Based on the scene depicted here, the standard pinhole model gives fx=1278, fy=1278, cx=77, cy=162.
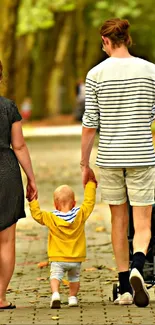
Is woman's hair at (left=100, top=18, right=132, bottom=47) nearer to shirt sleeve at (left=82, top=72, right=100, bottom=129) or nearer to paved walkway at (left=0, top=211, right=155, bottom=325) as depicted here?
shirt sleeve at (left=82, top=72, right=100, bottom=129)

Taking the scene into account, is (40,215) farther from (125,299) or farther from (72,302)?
(125,299)

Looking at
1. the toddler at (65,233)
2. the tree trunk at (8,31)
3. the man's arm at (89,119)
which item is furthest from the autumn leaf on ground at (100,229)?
the tree trunk at (8,31)

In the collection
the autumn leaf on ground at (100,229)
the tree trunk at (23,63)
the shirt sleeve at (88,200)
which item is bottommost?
the autumn leaf on ground at (100,229)

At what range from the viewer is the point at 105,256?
1142cm

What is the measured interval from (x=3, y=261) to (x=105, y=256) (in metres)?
3.15

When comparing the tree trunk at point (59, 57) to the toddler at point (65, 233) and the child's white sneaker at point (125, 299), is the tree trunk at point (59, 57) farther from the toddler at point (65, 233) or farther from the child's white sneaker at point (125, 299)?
the child's white sneaker at point (125, 299)

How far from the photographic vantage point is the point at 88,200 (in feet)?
27.5

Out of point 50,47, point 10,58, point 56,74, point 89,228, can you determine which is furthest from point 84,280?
point 56,74

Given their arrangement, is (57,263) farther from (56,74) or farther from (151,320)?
(56,74)

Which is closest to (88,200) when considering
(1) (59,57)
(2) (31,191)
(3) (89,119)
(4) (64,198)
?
(4) (64,198)

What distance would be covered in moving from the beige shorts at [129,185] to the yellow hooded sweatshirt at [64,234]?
0.21 meters

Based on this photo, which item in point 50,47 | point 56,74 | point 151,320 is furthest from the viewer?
point 56,74

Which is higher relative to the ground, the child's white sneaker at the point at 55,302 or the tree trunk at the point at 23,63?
the tree trunk at the point at 23,63

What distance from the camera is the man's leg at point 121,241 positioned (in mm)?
8320
